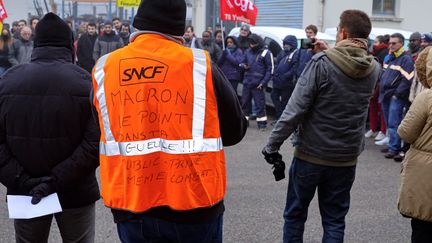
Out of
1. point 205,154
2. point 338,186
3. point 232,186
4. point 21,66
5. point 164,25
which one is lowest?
point 232,186

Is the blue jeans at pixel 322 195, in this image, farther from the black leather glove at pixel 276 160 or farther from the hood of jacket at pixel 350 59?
the hood of jacket at pixel 350 59

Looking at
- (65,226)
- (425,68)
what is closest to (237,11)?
(425,68)

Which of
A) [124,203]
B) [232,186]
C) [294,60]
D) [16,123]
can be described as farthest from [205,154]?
[294,60]

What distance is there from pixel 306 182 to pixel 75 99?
1761mm

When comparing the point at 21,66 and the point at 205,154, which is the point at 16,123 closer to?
the point at 21,66

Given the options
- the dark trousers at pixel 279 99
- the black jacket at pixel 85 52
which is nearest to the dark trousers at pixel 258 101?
the dark trousers at pixel 279 99

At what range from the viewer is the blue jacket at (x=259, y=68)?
473 inches

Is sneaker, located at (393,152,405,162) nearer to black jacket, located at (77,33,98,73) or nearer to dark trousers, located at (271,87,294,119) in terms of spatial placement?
dark trousers, located at (271,87,294,119)

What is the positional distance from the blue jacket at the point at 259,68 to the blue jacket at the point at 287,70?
16 cm

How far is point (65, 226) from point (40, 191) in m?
0.33

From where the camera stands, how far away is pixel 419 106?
3762mm

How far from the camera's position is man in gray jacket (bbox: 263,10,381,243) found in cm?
413

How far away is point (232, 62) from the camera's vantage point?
1255cm

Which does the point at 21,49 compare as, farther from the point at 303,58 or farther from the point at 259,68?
the point at 303,58
